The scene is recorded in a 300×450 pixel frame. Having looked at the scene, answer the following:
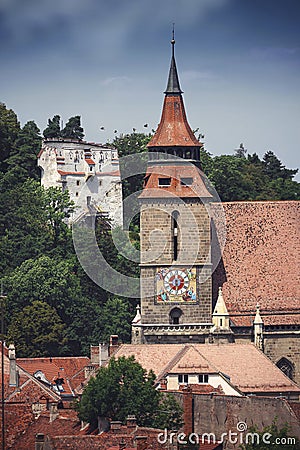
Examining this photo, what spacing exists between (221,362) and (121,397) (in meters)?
9.61

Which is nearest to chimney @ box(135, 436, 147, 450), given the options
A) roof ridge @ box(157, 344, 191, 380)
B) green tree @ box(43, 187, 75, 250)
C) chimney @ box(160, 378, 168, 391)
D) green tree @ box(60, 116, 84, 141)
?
chimney @ box(160, 378, 168, 391)

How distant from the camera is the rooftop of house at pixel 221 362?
81.0 m

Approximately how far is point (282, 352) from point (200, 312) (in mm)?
3381

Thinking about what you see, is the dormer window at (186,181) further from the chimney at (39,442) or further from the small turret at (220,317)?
the chimney at (39,442)

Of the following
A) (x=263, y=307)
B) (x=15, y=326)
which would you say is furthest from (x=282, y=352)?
(x=15, y=326)

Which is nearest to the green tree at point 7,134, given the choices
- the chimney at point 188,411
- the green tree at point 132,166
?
the green tree at point 132,166

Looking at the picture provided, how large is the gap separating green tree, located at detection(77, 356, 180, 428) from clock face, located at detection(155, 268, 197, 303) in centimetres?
1184

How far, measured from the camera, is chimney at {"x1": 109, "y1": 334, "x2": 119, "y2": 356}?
295 feet

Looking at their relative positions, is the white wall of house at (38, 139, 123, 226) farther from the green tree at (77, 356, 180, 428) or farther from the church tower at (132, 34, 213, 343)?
the green tree at (77, 356, 180, 428)

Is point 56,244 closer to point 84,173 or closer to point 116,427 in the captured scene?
point 84,173

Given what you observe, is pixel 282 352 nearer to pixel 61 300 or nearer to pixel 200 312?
pixel 200 312

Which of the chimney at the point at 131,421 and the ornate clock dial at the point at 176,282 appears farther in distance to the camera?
the ornate clock dial at the point at 176,282

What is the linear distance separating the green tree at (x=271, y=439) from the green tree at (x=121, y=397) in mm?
4952

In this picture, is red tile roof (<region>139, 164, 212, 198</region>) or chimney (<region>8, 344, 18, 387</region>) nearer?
chimney (<region>8, 344, 18, 387</region>)
